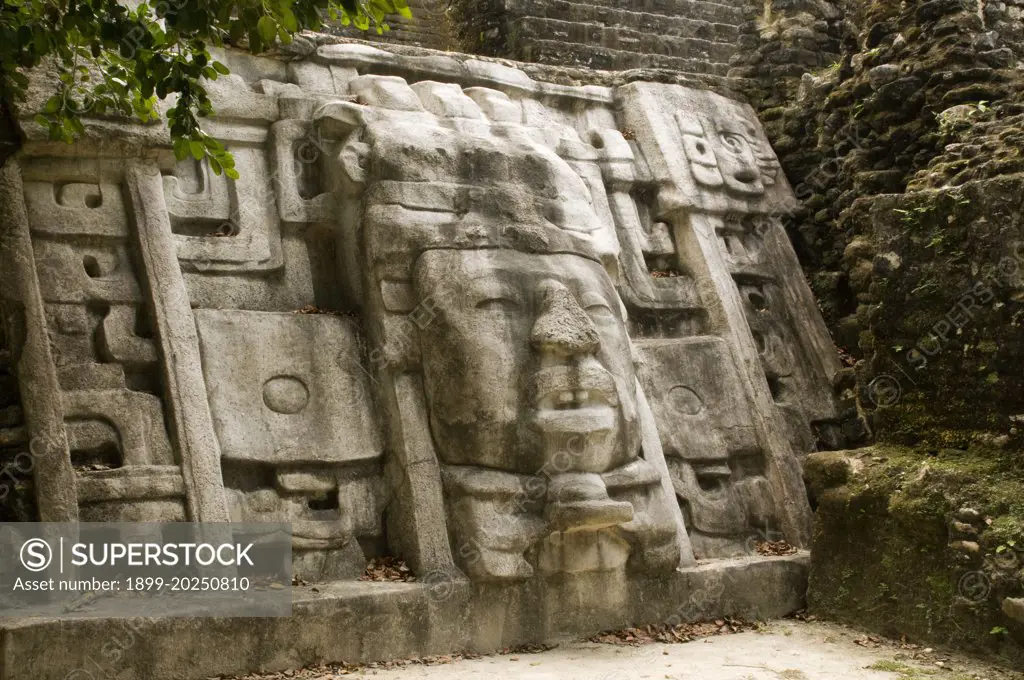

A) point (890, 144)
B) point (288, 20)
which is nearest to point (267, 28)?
point (288, 20)

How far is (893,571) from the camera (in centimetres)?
648

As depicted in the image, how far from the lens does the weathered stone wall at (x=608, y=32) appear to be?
10570 millimetres

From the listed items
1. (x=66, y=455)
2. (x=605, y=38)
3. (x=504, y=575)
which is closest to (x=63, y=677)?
(x=66, y=455)

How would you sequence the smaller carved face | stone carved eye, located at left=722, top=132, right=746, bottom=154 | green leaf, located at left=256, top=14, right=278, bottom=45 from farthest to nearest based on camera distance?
1. stone carved eye, located at left=722, top=132, right=746, bottom=154
2. the smaller carved face
3. green leaf, located at left=256, top=14, right=278, bottom=45

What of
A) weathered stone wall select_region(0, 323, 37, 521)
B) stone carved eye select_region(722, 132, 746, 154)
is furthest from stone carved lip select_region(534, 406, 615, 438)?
stone carved eye select_region(722, 132, 746, 154)

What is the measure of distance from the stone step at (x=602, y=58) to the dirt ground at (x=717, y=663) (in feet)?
17.8

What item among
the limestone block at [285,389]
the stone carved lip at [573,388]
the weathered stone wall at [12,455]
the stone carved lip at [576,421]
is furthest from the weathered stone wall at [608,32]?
the weathered stone wall at [12,455]

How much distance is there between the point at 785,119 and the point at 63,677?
6.63m

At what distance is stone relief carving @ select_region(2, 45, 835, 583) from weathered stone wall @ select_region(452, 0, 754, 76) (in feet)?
9.48

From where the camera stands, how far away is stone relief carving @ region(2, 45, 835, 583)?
601 centimetres

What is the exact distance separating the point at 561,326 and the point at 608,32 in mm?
5455

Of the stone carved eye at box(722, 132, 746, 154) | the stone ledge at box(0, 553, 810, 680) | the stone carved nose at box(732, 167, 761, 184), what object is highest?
the stone carved eye at box(722, 132, 746, 154)

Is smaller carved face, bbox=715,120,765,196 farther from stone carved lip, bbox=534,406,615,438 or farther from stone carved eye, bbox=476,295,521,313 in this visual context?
stone carved lip, bbox=534,406,615,438

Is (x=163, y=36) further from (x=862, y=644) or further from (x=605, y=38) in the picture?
(x=605, y=38)
